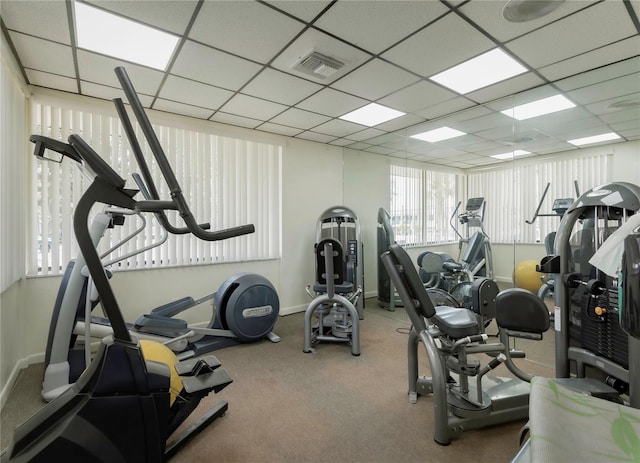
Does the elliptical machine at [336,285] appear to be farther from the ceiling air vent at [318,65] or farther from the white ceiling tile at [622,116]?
the white ceiling tile at [622,116]

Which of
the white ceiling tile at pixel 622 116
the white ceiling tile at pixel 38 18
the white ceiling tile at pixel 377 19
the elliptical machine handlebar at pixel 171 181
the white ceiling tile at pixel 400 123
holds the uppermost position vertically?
the white ceiling tile at pixel 400 123

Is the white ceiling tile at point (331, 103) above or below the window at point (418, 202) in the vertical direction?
above

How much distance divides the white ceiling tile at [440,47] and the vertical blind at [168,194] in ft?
8.08

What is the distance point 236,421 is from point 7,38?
3.01 m

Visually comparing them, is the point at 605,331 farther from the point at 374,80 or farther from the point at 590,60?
the point at 374,80

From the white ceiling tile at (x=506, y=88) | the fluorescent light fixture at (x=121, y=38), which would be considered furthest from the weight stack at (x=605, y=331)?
the fluorescent light fixture at (x=121, y=38)

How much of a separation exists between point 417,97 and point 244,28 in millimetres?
1909

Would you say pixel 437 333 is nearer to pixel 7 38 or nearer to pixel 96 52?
pixel 96 52

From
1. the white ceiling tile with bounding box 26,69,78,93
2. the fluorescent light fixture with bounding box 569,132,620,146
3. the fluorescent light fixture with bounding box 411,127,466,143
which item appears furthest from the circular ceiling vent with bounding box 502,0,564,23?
the white ceiling tile with bounding box 26,69,78,93

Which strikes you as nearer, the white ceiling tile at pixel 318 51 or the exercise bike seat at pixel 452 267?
the white ceiling tile at pixel 318 51

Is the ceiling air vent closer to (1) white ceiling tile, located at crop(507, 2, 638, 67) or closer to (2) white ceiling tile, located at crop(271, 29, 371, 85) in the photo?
(2) white ceiling tile, located at crop(271, 29, 371, 85)

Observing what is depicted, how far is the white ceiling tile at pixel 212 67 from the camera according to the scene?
2.37 m

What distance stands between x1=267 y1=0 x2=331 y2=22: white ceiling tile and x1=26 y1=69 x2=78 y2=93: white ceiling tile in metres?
2.18

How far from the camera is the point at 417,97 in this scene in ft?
10.7
